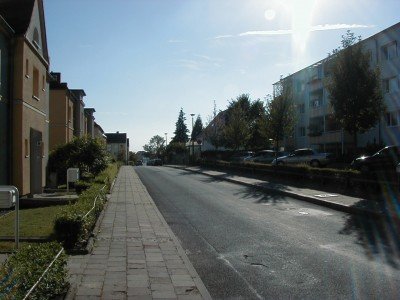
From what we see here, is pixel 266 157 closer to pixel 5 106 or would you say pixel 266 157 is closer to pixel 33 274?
pixel 5 106

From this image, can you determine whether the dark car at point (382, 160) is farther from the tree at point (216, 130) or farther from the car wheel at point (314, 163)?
the tree at point (216, 130)

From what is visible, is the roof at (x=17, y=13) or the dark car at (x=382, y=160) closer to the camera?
the roof at (x=17, y=13)

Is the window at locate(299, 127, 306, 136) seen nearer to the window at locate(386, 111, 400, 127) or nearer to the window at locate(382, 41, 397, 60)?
the window at locate(386, 111, 400, 127)

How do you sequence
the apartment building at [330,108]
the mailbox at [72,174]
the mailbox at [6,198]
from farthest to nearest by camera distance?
the apartment building at [330,108] → the mailbox at [72,174] → the mailbox at [6,198]

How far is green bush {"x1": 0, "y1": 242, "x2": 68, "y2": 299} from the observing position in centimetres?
398

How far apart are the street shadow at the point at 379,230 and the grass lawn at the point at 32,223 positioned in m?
6.20

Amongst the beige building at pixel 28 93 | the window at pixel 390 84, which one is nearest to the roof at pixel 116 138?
the window at pixel 390 84

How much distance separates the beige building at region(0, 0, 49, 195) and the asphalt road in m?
6.06

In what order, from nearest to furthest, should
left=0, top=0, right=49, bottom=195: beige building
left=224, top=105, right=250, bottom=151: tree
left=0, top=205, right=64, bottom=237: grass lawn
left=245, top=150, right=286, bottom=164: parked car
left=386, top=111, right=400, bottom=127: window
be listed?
left=0, top=205, right=64, bottom=237: grass lawn → left=0, top=0, right=49, bottom=195: beige building → left=386, top=111, right=400, bottom=127: window → left=245, top=150, right=286, bottom=164: parked car → left=224, top=105, right=250, bottom=151: tree

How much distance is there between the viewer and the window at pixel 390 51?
3812 cm

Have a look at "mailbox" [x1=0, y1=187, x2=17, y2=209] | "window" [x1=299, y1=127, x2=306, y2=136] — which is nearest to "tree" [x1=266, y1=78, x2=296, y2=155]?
"window" [x1=299, y1=127, x2=306, y2=136]

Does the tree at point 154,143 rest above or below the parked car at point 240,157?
above

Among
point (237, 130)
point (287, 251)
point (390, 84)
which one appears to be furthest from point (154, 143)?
point (287, 251)

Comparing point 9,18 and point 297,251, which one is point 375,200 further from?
point 9,18
